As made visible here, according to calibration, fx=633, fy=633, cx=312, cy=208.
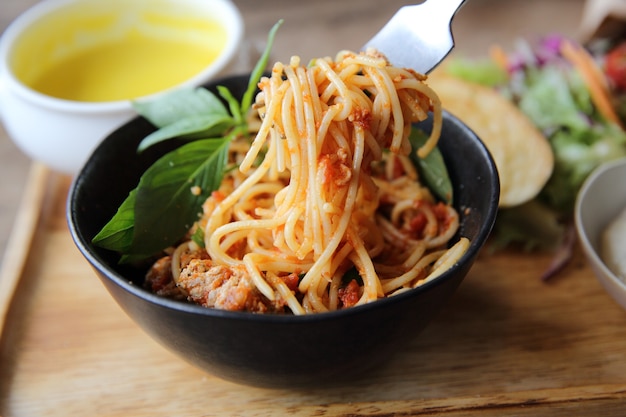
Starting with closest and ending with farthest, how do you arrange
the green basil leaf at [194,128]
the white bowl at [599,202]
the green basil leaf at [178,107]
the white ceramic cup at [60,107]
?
the green basil leaf at [194,128]
the green basil leaf at [178,107]
the white bowl at [599,202]
the white ceramic cup at [60,107]

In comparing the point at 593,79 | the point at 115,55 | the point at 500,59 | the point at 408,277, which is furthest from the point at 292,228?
the point at 500,59

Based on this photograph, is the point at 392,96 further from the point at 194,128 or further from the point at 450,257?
the point at 194,128

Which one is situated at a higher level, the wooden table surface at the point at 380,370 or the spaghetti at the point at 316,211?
the spaghetti at the point at 316,211

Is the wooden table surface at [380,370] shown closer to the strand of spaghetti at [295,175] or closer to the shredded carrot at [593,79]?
the strand of spaghetti at [295,175]

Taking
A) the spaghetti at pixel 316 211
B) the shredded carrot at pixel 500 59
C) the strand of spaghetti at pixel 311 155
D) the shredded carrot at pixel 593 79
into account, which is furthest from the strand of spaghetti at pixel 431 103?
the shredded carrot at pixel 500 59

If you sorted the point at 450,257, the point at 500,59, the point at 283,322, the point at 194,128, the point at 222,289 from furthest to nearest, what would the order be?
the point at 500,59 < the point at 194,128 < the point at 450,257 < the point at 222,289 < the point at 283,322

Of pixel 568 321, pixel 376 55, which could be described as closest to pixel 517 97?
pixel 568 321

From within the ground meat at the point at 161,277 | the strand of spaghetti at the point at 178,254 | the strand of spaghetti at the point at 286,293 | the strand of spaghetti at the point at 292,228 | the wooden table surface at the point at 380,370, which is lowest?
the wooden table surface at the point at 380,370
